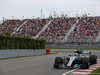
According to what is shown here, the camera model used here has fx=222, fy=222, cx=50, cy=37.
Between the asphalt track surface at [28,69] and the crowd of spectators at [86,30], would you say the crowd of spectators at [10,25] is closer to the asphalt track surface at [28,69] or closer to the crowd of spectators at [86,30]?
the crowd of spectators at [86,30]

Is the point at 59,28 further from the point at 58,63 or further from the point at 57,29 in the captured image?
the point at 58,63

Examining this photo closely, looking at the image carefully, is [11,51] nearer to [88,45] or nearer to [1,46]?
[1,46]

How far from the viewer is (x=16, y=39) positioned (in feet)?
87.5

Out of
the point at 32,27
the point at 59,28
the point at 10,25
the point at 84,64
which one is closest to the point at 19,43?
the point at 84,64

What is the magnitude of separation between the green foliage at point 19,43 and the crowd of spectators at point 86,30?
1728 centimetres

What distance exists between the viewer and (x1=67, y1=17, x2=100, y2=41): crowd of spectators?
50031 millimetres

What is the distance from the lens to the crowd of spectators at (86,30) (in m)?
50.0

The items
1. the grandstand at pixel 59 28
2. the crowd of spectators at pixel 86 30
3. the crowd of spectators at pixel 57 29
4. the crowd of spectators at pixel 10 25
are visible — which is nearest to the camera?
the crowd of spectators at pixel 86 30

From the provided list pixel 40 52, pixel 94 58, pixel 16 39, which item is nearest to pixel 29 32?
pixel 40 52

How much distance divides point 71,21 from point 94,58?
1826 inches

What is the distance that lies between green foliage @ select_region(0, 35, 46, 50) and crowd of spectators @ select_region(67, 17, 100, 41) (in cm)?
1728

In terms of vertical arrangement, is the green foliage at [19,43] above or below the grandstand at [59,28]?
below

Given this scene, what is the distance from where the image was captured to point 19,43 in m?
27.4

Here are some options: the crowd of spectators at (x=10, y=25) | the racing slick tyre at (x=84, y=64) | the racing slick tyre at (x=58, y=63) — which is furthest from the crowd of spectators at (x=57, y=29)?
the racing slick tyre at (x=84, y=64)
